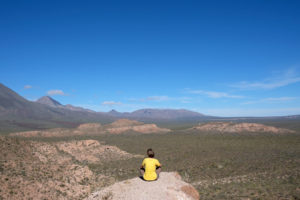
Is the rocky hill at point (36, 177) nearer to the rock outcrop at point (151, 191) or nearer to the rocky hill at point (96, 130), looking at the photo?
the rock outcrop at point (151, 191)

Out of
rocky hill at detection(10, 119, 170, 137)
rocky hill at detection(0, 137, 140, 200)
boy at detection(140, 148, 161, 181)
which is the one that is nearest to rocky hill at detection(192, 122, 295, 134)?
rocky hill at detection(10, 119, 170, 137)

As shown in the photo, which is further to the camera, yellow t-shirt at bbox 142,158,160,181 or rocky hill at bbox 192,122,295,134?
rocky hill at bbox 192,122,295,134

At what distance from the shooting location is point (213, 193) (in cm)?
1825

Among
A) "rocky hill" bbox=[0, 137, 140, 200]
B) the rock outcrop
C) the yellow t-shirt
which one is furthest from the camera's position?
"rocky hill" bbox=[0, 137, 140, 200]

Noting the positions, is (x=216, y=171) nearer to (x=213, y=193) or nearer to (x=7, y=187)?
(x=213, y=193)

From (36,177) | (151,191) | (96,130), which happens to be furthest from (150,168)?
(96,130)

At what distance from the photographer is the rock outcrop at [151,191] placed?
33.2ft

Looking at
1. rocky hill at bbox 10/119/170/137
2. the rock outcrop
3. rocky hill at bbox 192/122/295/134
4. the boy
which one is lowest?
rocky hill at bbox 10/119/170/137

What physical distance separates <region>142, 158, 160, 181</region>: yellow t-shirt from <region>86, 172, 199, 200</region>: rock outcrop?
0.26 metres

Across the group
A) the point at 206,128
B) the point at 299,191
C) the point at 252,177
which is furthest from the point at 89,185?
the point at 206,128

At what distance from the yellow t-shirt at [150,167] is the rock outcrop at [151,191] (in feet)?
0.85

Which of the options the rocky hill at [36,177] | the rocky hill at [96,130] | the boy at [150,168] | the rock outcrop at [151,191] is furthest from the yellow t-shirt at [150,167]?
the rocky hill at [96,130]

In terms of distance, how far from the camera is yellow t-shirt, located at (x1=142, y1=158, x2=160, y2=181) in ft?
36.6

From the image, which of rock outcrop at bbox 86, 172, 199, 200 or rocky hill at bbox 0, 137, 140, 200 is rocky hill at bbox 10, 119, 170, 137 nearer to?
rocky hill at bbox 0, 137, 140, 200
